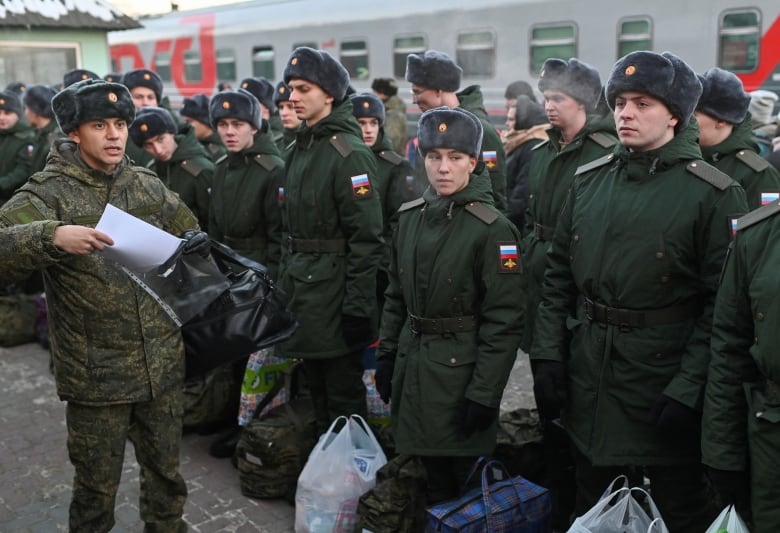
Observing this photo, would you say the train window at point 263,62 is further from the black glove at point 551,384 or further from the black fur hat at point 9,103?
the black glove at point 551,384

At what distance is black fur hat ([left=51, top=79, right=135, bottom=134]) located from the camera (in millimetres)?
3266

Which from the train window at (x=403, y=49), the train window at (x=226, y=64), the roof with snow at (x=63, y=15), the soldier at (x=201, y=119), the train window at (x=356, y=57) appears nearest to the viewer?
the soldier at (x=201, y=119)

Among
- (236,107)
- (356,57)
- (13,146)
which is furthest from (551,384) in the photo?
(356,57)

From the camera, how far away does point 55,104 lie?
332 cm

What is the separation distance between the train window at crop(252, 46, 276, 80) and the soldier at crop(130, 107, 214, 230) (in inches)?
400

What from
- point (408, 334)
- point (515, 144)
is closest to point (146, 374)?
point (408, 334)

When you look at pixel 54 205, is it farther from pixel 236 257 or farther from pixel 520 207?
pixel 520 207

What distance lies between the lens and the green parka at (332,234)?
4328 millimetres

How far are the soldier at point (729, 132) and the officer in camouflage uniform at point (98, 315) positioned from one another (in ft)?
8.40

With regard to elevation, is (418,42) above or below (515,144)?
above

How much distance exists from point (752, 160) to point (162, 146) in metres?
3.84

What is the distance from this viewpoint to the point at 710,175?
9.84ft

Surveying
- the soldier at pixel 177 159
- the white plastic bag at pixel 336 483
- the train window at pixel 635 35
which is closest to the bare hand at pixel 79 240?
the white plastic bag at pixel 336 483

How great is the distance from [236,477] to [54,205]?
2.21 m
